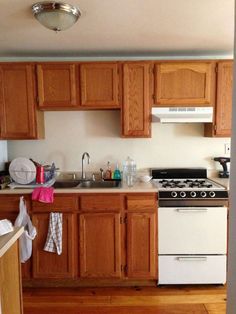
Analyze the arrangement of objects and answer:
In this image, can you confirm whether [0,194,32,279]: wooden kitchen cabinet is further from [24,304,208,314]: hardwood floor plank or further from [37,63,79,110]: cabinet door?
[37,63,79,110]: cabinet door

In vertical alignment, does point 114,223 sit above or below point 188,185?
below

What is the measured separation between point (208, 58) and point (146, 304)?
2537 mm

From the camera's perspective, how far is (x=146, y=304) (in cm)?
228

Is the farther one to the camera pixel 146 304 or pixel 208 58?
pixel 208 58

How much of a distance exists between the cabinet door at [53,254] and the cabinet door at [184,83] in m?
1.51

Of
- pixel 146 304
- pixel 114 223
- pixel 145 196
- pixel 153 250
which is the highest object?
pixel 145 196

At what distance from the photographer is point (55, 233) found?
245 centimetres

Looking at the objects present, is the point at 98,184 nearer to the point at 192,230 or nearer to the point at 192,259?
the point at 192,230

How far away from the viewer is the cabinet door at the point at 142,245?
2463 millimetres

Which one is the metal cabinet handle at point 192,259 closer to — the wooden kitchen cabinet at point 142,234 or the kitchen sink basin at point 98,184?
the wooden kitchen cabinet at point 142,234

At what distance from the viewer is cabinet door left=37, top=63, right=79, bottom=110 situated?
2.64 metres

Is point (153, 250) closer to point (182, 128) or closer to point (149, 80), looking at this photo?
point (182, 128)

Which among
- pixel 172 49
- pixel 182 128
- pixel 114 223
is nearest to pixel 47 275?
pixel 114 223

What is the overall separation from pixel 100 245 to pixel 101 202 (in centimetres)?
41
